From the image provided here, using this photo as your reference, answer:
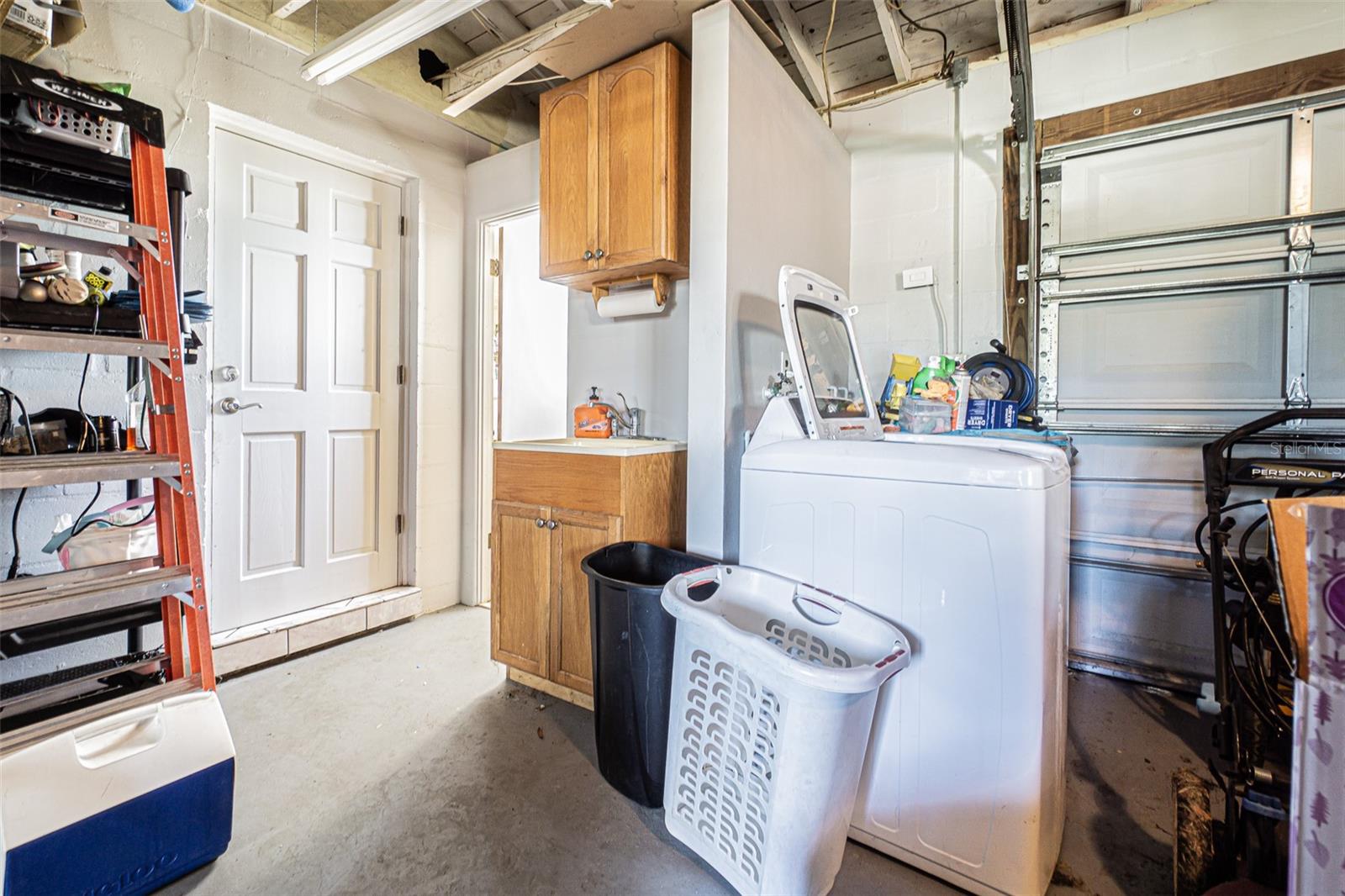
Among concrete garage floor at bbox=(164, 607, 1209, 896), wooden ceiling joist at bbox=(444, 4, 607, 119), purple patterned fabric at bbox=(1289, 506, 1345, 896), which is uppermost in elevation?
wooden ceiling joist at bbox=(444, 4, 607, 119)

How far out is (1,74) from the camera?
3.93 ft

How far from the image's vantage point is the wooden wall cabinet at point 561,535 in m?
1.89

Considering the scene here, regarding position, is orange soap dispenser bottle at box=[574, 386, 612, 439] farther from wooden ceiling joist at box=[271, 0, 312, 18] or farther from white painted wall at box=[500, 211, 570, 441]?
wooden ceiling joist at box=[271, 0, 312, 18]

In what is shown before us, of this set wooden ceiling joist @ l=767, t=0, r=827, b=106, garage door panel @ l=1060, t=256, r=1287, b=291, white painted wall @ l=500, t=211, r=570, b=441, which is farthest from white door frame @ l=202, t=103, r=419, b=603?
garage door panel @ l=1060, t=256, r=1287, b=291

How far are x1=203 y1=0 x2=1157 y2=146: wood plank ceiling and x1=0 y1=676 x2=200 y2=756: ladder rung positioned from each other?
2.31 meters

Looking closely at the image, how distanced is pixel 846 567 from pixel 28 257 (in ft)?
8.12

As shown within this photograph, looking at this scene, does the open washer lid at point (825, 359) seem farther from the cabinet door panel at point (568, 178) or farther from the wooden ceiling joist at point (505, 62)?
the wooden ceiling joist at point (505, 62)

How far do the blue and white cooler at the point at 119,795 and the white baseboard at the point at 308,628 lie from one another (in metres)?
1.02

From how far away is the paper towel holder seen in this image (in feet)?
7.45

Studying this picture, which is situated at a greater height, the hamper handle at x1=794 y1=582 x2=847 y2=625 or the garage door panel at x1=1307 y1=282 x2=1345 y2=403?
the garage door panel at x1=1307 y1=282 x2=1345 y2=403

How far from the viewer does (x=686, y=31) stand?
197 centimetres

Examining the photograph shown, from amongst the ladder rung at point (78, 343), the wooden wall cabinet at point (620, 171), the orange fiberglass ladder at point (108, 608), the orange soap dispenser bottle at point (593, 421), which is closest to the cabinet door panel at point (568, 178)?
the wooden wall cabinet at point (620, 171)

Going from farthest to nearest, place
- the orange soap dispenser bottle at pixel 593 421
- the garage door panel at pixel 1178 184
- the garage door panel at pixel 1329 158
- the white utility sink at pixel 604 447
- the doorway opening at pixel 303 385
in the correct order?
the orange soap dispenser bottle at pixel 593 421, the doorway opening at pixel 303 385, the garage door panel at pixel 1178 184, the garage door panel at pixel 1329 158, the white utility sink at pixel 604 447

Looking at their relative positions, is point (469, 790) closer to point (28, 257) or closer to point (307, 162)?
point (28, 257)
